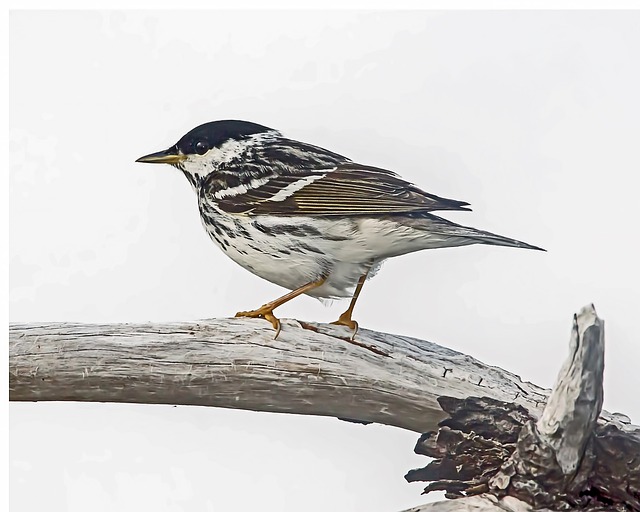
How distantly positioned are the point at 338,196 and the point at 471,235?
440 mm

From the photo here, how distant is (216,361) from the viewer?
9.23ft

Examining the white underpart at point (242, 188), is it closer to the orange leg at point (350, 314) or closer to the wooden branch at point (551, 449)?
the orange leg at point (350, 314)

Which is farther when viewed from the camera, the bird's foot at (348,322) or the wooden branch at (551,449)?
the bird's foot at (348,322)

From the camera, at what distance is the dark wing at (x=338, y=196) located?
9.53 ft

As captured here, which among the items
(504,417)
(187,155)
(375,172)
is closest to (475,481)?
(504,417)

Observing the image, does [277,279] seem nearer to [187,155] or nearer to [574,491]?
[187,155]

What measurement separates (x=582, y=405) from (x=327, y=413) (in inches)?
32.3

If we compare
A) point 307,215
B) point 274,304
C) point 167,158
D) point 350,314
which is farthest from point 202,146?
point 350,314

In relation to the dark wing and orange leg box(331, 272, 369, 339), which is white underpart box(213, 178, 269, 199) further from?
orange leg box(331, 272, 369, 339)

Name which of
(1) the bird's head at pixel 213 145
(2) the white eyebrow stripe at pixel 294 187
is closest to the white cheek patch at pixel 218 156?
(1) the bird's head at pixel 213 145

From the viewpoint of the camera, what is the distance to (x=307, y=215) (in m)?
2.93

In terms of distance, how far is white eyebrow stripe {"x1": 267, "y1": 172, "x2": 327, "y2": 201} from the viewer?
117 inches

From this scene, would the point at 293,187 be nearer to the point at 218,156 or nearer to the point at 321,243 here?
the point at 321,243

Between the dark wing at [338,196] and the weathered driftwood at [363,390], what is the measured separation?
0.37 meters
